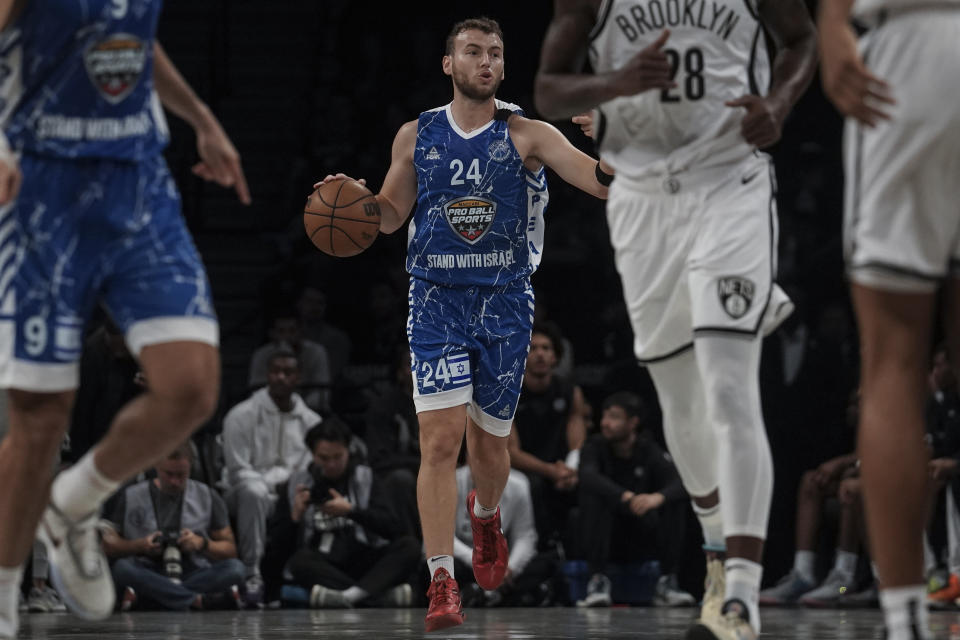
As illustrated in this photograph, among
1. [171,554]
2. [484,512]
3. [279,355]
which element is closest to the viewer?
[484,512]

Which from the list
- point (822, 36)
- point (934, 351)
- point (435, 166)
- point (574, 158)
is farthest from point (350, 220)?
point (934, 351)

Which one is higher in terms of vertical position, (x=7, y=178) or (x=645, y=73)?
(x=645, y=73)

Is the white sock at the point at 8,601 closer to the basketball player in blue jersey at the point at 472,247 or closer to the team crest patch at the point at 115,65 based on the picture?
the team crest patch at the point at 115,65

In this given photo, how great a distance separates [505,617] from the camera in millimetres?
7629

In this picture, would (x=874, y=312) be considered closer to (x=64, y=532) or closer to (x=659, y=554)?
(x=64, y=532)

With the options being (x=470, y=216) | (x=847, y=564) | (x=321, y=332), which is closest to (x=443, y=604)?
(x=470, y=216)

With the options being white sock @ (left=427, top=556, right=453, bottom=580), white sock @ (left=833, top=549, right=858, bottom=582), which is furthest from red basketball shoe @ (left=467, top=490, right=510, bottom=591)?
white sock @ (left=833, top=549, right=858, bottom=582)

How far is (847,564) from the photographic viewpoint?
8.97 meters

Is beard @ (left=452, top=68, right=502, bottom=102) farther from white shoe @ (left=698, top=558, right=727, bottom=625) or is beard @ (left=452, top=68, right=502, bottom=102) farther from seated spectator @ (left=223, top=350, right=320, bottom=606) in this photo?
seated spectator @ (left=223, top=350, right=320, bottom=606)

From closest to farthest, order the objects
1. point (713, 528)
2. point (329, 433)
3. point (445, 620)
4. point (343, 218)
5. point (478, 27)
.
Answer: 1. point (713, 528)
2. point (445, 620)
3. point (343, 218)
4. point (478, 27)
5. point (329, 433)

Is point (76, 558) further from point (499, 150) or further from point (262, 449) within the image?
point (262, 449)

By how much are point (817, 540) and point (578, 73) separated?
18.4 ft

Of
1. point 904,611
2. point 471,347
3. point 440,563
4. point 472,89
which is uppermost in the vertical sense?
point 472,89

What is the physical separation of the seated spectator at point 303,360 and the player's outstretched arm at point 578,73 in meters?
5.95
